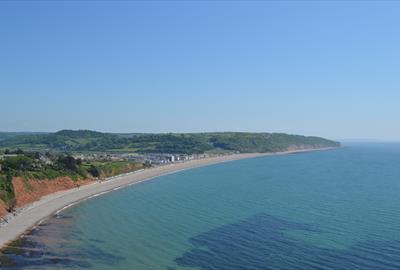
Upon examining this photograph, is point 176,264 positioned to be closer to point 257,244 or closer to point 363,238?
point 257,244

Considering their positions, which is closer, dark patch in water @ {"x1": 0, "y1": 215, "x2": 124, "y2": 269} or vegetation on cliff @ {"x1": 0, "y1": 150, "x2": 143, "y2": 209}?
dark patch in water @ {"x1": 0, "y1": 215, "x2": 124, "y2": 269}

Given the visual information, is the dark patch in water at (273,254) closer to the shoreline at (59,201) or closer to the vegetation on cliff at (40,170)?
the shoreline at (59,201)

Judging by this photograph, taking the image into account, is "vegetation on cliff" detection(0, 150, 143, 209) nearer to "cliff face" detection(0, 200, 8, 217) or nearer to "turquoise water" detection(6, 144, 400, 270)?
"cliff face" detection(0, 200, 8, 217)

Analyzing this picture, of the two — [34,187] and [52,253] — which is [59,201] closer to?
[34,187]

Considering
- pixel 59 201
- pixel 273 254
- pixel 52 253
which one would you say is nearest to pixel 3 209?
pixel 59 201

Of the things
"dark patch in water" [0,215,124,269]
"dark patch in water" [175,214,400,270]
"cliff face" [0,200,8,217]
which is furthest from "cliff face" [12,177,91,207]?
"dark patch in water" [175,214,400,270]

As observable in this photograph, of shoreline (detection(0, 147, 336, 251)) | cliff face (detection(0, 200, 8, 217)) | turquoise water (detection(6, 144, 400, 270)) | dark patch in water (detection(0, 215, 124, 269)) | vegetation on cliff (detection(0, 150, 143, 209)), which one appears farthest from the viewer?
vegetation on cliff (detection(0, 150, 143, 209))

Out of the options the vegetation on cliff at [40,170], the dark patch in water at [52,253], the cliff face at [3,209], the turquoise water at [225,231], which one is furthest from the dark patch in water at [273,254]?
the vegetation on cliff at [40,170]
